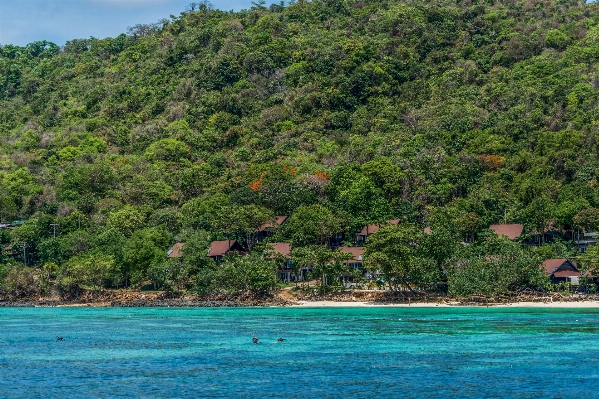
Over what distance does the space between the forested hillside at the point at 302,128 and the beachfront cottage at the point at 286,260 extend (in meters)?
1.64

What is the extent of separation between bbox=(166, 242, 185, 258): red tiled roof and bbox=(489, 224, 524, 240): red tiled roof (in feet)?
104

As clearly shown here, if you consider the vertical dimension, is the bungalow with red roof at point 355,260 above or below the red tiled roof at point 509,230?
below

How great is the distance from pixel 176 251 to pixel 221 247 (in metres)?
4.69

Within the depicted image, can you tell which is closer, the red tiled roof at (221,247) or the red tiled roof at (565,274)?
the red tiled roof at (565,274)

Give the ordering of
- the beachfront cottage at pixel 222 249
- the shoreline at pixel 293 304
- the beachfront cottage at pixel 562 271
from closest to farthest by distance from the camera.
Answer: the shoreline at pixel 293 304 < the beachfront cottage at pixel 562 271 < the beachfront cottage at pixel 222 249

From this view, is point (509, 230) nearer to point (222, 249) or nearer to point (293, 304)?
point (293, 304)

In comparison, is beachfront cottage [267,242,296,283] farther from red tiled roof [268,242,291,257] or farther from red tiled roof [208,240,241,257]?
red tiled roof [208,240,241,257]

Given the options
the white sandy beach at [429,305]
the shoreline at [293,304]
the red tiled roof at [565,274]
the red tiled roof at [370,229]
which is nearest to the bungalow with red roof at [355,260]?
the red tiled roof at [370,229]

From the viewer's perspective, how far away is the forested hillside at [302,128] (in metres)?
85.4

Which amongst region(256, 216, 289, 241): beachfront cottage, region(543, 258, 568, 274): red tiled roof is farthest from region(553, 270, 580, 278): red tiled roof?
region(256, 216, 289, 241): beachfront cottage

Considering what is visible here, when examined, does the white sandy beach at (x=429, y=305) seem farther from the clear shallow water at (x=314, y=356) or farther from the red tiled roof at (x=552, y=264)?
the red tiled roof at (x=552, y=264)

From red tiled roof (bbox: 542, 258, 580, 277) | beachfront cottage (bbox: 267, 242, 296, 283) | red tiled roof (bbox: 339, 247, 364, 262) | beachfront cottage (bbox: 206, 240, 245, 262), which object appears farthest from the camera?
beachfront cottage (bbox: 206, 240, 245, 262)

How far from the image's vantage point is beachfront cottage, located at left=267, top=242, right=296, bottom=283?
79.8 metres

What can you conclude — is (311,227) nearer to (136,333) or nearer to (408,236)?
(408,236)
